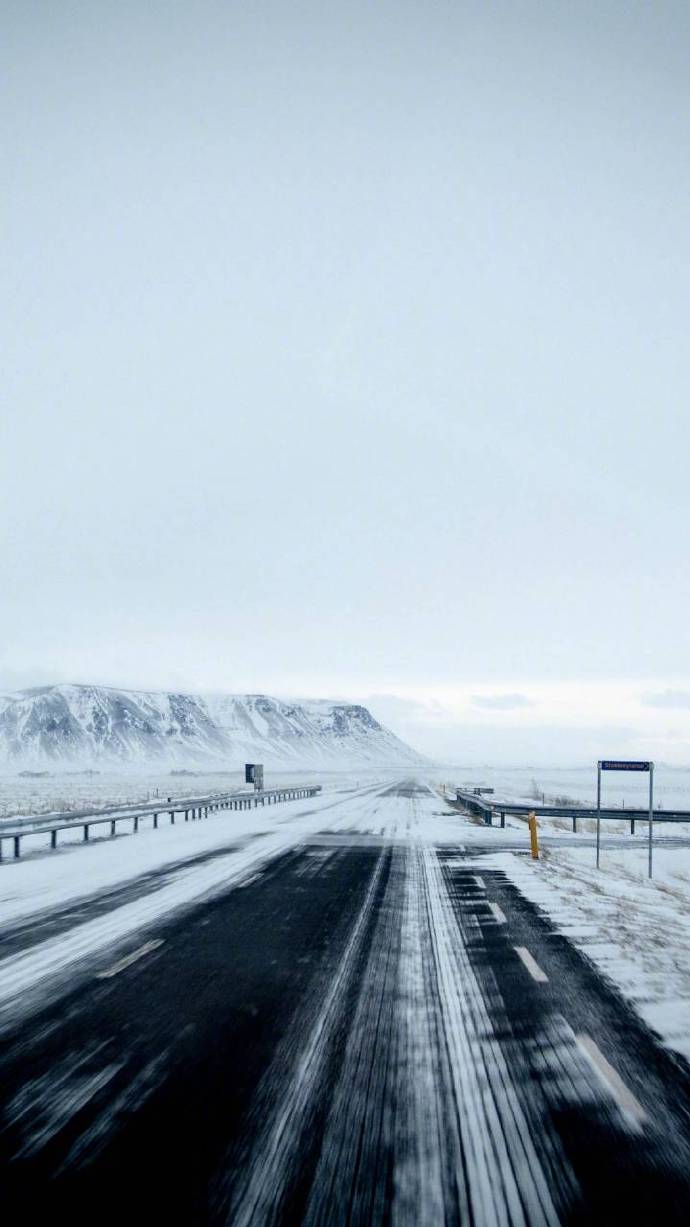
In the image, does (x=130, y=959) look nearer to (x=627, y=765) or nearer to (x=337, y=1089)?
(x=337, y=1089)

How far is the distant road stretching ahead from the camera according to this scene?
11.1 ft

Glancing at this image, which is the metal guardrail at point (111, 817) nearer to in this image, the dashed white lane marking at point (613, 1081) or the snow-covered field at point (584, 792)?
the dashed white lane marking at point (613, 1081)

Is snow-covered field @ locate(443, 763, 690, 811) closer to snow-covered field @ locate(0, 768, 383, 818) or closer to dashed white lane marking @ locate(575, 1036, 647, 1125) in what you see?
snow-covered field @ locate(0, 768, 383, 818)

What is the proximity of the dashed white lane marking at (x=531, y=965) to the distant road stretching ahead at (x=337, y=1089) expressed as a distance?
0.02 metres

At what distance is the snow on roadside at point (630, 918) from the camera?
6336 mm

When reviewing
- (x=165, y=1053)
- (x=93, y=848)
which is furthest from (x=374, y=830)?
(x=165, y=1053)

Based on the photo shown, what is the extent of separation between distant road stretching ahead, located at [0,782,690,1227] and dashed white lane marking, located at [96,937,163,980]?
0.19 feet

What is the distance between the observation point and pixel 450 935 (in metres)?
8.69

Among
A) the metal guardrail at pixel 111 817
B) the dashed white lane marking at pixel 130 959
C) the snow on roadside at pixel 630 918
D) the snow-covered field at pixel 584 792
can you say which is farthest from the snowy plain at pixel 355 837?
the snow-covered field at pixel 584 792

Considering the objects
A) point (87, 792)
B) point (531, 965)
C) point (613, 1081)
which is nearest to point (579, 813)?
point (531, 965)

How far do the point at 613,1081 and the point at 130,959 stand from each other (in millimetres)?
4949

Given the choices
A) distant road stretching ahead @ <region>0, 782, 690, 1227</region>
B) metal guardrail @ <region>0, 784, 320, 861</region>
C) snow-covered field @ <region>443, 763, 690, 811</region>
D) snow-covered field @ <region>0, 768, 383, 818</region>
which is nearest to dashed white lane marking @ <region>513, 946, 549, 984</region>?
distant road stretching ahead @ <region>0, 782, 690, 1227</region>

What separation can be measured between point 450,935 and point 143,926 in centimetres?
386

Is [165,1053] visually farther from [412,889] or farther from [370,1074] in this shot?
[412,889]
